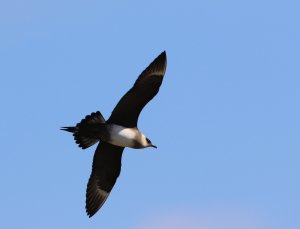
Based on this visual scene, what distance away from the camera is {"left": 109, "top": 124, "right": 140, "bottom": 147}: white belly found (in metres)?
11.4

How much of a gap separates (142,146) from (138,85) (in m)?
1.15

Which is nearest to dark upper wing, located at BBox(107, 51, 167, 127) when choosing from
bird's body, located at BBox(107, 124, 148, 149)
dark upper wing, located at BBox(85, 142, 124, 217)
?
bird's body, located at BBox(107, 124, 148, 149)

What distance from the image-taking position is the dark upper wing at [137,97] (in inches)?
447

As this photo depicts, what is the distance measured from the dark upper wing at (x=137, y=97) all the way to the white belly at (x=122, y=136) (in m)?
0.11

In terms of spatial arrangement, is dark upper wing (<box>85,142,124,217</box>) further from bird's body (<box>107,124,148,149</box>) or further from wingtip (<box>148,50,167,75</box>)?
wingtip (<box>148,50,167,75</box>)

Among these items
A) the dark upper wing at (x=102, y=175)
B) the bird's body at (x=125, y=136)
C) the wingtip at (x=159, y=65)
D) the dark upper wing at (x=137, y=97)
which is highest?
the wingtip at (x=159, y=65)

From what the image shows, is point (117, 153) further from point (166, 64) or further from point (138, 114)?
point (166, 64)

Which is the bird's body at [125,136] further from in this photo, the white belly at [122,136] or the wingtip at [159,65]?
the wingtip at [159,65]

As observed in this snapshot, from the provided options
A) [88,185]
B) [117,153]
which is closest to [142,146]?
[117,153]

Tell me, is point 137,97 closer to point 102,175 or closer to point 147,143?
point 147,143

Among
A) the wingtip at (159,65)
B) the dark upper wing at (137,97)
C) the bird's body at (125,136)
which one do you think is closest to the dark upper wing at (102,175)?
the bird's body at (125,136)

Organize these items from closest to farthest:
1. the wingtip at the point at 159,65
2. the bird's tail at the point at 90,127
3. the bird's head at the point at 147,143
Result: 1. the bird's tail at the point at 90,127
2. the wingtip at the point at 159,65
3. the bird's head at the point at 147,143

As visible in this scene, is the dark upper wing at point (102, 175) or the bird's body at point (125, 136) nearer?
the bird's body at point (125, 136)

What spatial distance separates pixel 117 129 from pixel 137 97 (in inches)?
26.3
